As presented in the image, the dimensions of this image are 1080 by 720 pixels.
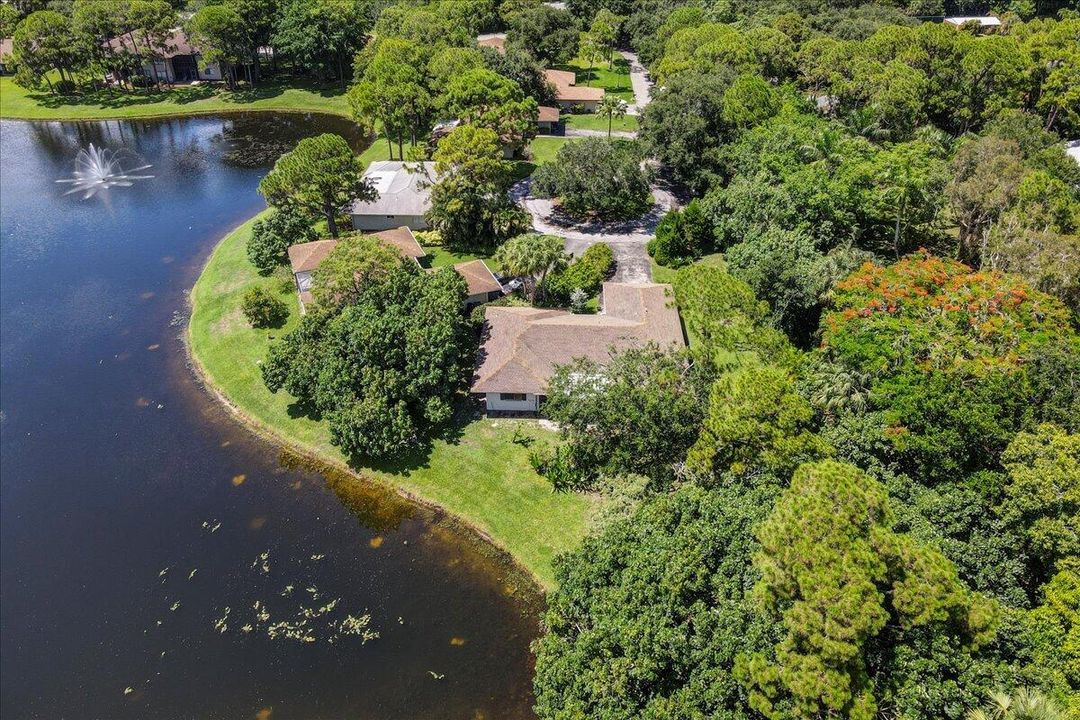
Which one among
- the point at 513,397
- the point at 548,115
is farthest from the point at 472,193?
the point at 548,115

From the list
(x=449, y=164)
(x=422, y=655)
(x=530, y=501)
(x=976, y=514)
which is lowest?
(x=422, y=655)

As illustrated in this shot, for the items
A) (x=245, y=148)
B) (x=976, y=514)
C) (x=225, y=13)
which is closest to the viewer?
(x=976, y=514)

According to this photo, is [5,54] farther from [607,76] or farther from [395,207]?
[607,76]

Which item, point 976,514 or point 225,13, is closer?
point 976,514

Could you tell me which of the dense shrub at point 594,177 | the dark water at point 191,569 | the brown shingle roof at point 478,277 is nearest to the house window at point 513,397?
the dark water at point 191,569

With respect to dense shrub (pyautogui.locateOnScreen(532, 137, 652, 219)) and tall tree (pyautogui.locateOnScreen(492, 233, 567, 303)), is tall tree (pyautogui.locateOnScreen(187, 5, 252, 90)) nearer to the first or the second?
dense shrub (pyautogui.locateOnScreen(532, 137, 652, 219))

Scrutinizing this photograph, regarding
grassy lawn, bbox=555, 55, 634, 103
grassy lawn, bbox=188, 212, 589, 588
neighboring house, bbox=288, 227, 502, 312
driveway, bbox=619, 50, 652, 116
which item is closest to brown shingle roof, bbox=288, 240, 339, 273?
neighboring house, bbox=288, 227, 502, 312

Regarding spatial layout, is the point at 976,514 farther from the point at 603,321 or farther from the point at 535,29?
the point at 535,29

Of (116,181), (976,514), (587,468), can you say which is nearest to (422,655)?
(587,468)

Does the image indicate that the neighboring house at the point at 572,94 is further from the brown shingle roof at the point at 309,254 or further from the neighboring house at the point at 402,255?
the brown shingle roof at the point at 309,254
